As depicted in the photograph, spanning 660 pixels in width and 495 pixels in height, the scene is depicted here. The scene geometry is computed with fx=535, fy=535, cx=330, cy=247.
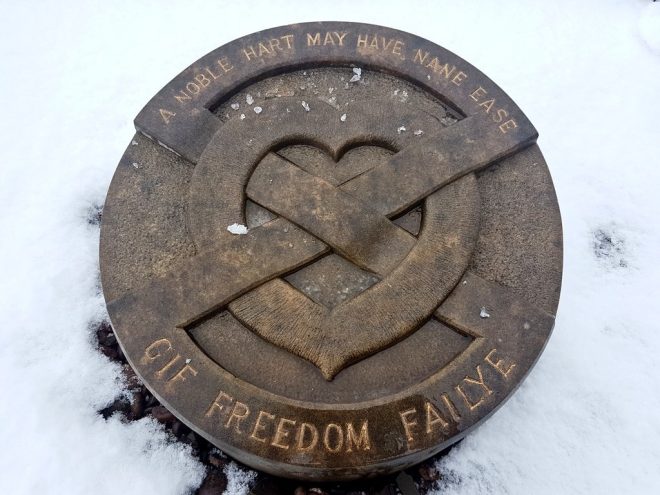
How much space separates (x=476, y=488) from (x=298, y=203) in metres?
1.70

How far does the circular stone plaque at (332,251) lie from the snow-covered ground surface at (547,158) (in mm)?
771

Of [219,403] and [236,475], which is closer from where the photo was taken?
[219,403]

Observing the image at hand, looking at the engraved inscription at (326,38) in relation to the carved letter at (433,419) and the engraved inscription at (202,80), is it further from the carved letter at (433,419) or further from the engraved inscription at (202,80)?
the carved letter at (433,419)

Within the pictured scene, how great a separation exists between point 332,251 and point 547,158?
2082 mm

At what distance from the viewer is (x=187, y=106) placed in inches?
115

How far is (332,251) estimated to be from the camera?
8.39 feet

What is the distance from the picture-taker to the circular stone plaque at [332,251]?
2.22 metres

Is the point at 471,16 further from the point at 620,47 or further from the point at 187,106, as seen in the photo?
the point at 187,106

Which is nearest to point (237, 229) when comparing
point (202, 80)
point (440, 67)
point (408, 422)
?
point (202, 80)

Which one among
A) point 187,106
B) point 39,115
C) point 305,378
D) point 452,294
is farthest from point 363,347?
point 39,115

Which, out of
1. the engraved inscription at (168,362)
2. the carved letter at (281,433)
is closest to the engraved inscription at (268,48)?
the engraved inscription at (168,362)

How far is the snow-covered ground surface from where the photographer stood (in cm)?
277

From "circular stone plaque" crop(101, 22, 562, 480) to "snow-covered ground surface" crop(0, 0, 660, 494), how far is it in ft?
2.53

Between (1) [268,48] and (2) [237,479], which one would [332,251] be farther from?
(1) [268,48]
